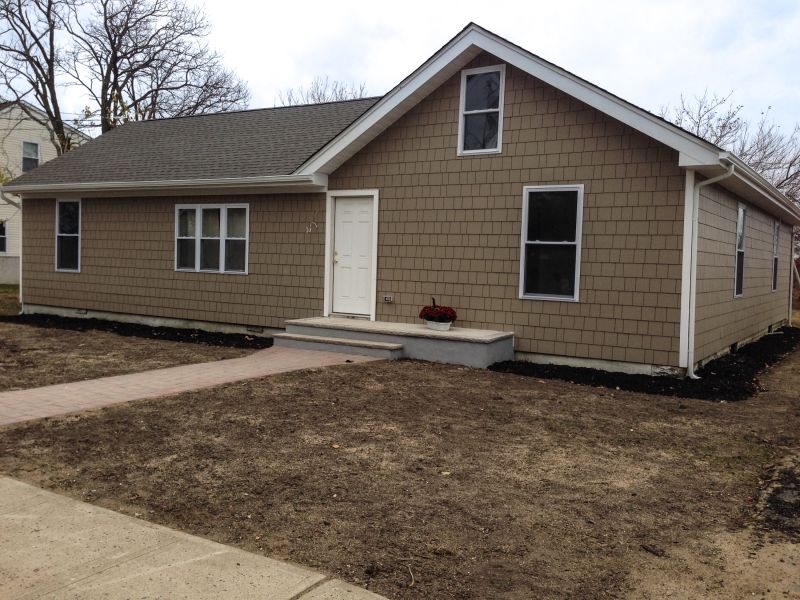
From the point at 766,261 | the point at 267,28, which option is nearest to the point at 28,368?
the point at 766,261

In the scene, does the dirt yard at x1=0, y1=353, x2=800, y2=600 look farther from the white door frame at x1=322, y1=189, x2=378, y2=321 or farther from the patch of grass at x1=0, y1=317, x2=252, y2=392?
the white door frame at x1=322, y1=189, x2=378, y2=321

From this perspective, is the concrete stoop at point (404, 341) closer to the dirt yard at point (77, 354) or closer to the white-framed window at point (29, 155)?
the dirt yard at point (77, 354)

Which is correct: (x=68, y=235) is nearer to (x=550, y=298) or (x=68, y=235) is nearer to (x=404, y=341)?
(x=404, y=341)

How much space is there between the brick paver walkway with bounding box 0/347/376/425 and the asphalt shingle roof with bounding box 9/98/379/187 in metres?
3.57

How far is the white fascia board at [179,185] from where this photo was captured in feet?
36.9

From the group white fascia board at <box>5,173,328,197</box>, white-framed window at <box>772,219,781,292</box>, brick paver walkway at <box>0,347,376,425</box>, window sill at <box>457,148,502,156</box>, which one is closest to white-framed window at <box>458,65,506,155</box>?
window sill at <box>457,148,502,156</box>

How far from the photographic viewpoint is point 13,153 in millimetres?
27281

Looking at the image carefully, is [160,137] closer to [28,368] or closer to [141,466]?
[28,368]

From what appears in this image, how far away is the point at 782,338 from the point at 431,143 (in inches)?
375

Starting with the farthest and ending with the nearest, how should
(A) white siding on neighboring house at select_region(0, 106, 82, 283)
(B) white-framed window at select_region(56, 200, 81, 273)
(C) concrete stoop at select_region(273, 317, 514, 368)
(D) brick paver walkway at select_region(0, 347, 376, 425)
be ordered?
(A) white siding on neighboring house at select_region(0, 106, 82, 283), (B) white-framed window at select_region(56, 200, 81, 273), (C) concrete stoop at select_region(273, 317, 514, 368), (D) brick paver walkway at select_region(0, 347, 376, 425)

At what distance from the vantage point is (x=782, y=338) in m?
14.8

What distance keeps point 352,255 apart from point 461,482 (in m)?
6.99

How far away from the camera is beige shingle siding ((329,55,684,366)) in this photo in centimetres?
888

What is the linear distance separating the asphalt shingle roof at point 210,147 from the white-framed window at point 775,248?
9334 millimetres
